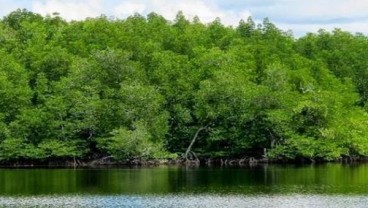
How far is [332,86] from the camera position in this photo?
9981 centimetres

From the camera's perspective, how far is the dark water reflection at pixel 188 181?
183 feet

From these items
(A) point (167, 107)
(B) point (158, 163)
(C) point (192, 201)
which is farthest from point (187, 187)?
(A) point (167, 107)

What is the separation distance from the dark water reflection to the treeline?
7942mm

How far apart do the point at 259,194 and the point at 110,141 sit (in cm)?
3677

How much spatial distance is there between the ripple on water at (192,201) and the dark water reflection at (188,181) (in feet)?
7.90

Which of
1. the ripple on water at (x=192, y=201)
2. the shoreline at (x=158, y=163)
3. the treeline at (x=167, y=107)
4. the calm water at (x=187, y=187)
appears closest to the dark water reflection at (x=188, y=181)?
the calm water at (x=187, y=187)

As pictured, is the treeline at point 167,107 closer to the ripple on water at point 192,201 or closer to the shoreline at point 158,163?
the shoreline at point 158,163

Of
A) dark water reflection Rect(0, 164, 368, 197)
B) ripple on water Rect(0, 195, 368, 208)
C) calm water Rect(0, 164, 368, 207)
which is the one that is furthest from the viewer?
dark water reflection Rect(0, 164, 368, 197)

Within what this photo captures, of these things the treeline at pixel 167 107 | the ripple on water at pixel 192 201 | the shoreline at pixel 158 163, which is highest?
the treeline at pixel 167 107

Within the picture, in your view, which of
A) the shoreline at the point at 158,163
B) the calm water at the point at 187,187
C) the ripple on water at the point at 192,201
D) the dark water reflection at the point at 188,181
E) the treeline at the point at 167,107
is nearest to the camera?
the ripple on water at the point at 192,201

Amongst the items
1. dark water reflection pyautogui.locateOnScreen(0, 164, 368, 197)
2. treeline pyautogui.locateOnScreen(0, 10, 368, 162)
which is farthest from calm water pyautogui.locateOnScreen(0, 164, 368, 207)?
treeline pyautogui.locateOnScreen(0, 10, 368, 162)

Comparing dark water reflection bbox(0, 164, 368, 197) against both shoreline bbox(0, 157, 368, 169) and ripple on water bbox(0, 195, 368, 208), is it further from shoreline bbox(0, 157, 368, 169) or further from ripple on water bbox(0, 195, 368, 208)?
shoreline bbox(0, 157, 368, 169)

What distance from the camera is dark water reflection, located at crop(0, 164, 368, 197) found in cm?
5572

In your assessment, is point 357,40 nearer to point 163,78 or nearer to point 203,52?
point 203,52
